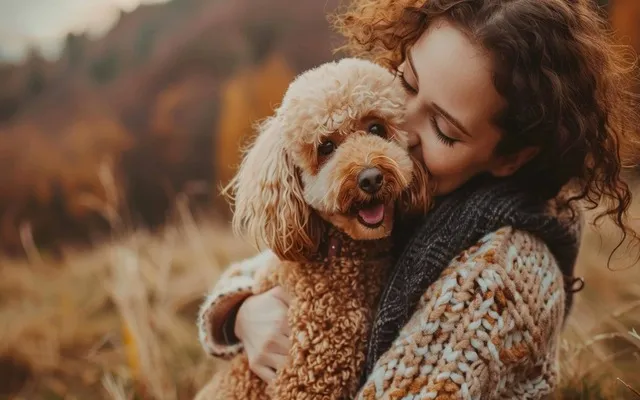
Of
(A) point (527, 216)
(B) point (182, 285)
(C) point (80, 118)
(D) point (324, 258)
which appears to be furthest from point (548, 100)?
(C) point (80, 118)

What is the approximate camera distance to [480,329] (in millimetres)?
1254

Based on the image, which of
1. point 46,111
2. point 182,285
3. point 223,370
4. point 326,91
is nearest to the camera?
point 326,91

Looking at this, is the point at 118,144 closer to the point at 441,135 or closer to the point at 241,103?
the point at 241,103

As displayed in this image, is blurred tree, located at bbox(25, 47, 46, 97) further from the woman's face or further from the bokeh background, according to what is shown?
the woman's face

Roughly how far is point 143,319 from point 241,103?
1.21 meters

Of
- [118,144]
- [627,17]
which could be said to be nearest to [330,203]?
[627,17]

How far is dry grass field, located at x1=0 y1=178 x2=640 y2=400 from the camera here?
2156 mm

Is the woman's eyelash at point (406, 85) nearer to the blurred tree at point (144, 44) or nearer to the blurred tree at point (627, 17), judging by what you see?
the blurred tree at point (627, 17)

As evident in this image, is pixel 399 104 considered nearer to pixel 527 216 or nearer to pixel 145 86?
pixel 527 216

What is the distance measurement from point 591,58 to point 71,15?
2.30 m

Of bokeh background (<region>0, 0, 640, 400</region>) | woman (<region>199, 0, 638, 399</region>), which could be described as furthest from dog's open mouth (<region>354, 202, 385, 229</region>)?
bokeh background (<region>0, 0, 640, 400</region>)

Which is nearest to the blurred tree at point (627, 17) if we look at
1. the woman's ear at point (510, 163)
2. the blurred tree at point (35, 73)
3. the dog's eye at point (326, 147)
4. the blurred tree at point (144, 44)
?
the woman's ear at point (510, 163)

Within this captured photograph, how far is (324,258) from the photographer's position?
147cm

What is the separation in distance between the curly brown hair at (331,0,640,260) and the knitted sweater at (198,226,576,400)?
231mm
